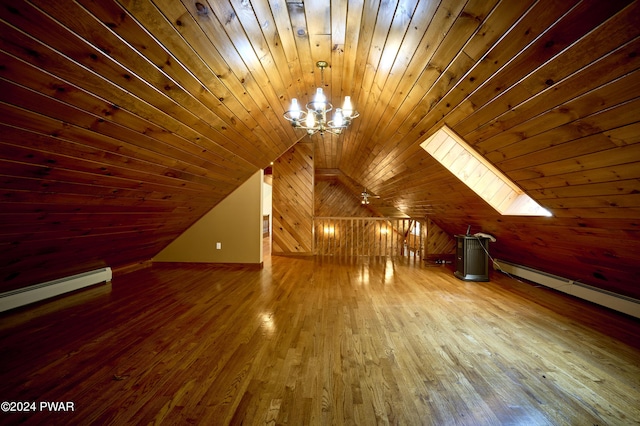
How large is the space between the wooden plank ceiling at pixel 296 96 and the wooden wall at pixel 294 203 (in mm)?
3266

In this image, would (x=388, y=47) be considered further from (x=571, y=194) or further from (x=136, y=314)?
(x=136, y=314)

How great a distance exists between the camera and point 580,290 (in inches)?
145

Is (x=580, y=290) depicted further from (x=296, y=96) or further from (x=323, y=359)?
(x=296, y=96)

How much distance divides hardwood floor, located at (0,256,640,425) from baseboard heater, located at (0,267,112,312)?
20 centimetres

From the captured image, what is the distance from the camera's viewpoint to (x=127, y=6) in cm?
145

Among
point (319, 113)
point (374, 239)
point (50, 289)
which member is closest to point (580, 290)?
point (374, 239)

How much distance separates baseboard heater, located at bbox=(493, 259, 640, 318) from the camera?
3121 millimetres

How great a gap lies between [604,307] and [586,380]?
2.08m

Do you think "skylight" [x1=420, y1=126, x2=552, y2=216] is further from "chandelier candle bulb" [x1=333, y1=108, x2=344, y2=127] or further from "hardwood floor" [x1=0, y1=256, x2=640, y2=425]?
"hardwood floor" [x1=0, y1=256, x2=640, y2=425]

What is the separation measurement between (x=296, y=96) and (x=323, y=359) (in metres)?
2.77

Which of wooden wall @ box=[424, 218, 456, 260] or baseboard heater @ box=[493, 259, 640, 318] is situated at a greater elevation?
wooden wall @ box=[424, 218, 456, 260]

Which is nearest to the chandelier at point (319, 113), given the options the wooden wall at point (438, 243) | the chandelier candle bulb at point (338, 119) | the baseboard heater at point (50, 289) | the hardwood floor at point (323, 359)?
the chandelier candle bulb at point (338, 119)

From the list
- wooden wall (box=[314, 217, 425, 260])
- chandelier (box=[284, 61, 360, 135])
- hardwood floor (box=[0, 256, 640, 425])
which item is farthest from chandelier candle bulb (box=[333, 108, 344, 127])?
wooden wall (box=[314, 217, 425, 260])

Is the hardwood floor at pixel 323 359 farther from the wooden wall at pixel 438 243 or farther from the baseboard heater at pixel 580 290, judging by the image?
the wooden wall at pixel 438 243
